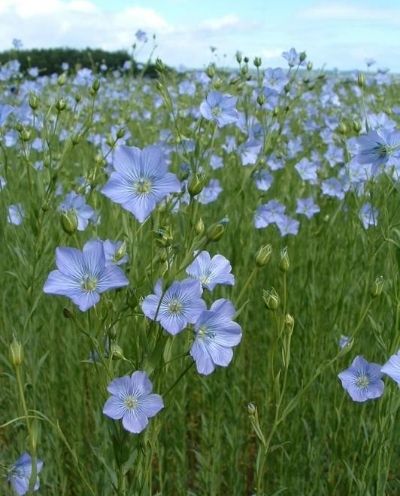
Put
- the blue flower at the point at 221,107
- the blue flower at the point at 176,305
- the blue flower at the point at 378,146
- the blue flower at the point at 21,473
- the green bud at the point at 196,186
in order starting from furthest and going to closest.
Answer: the blue flower at the point at 221,107 < the blue flower at the point at 378,146 < the blue flower at the point at 21,473 < the green bud at the point at 196,186 < the blue flower at the point at 176,305

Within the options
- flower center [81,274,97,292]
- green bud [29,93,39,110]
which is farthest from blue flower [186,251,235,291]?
green bud [29,93,39,110]

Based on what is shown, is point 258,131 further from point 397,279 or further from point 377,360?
point 397,279

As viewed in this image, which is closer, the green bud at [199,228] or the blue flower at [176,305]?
the blue flower at [176,305]

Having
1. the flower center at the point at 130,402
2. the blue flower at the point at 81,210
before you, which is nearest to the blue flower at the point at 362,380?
the flower center at the point at 130,402

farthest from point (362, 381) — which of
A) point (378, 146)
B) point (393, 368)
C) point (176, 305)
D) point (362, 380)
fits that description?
point (176, 305)

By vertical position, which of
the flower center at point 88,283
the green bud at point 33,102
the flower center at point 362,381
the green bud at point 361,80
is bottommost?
the flower center at point 362,381

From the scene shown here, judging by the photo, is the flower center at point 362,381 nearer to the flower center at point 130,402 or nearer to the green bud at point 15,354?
the flower center at point 130,402

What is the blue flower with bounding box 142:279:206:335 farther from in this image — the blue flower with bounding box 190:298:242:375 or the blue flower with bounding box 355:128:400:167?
the blue flower with bounding box 355:128:400:167
